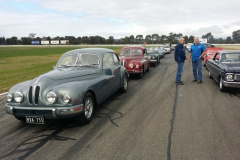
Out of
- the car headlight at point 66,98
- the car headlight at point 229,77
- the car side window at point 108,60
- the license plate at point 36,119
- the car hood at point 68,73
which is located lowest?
the license plate at point 36,119

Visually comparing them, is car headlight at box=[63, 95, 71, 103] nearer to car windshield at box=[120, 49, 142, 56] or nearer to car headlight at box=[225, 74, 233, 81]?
car headlight at box=[225, 74, 233, 81]

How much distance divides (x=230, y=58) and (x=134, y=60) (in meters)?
4.41

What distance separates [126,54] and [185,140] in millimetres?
8519

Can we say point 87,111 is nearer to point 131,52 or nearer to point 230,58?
point 230,58

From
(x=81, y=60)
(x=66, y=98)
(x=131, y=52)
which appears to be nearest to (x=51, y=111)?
(x=66, y=98)

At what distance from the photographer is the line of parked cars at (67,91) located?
13.5ft

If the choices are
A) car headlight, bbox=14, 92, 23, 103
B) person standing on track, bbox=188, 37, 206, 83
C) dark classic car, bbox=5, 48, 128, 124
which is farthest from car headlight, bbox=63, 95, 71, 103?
person standing on track, bbox=188, 37, 206, 83

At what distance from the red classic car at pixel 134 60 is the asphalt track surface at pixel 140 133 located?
3.98 metres

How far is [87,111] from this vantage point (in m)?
4.71

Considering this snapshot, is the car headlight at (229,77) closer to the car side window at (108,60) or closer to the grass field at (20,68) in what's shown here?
the car side window at (108,60)

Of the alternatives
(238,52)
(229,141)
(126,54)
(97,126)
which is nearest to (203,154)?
(229,141)

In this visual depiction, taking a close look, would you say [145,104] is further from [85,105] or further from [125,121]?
[85,105]

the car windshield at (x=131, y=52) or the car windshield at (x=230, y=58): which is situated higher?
the car windshield at (x=131, y=52)

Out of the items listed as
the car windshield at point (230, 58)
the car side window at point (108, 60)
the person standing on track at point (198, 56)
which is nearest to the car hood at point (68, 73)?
the car side window at point (108, 60)
